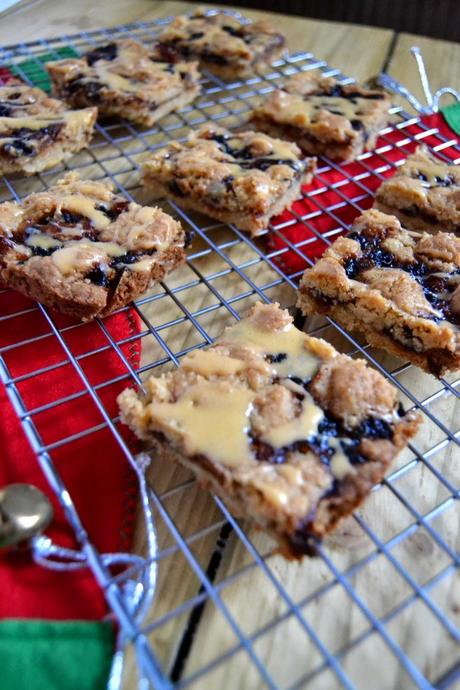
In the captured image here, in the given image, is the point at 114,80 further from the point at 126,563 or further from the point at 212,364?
the point at 126,563

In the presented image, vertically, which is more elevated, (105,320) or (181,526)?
(105,320)

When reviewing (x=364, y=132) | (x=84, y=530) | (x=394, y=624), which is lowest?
(x=394, y=624)

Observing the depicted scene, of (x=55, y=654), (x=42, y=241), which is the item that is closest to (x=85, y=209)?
(x=42, y=241)

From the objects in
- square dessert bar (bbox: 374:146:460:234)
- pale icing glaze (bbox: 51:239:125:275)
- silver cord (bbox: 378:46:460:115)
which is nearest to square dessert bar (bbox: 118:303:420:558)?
pale icing glaze (bbox: 51:239:125:275)

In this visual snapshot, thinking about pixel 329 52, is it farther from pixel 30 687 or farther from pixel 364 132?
pixel 30 687

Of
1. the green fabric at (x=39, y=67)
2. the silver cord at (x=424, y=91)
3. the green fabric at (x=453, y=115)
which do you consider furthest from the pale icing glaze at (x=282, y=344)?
the green fabric at (x=39, y=67)

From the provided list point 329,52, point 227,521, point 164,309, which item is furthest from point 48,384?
point 329,52
